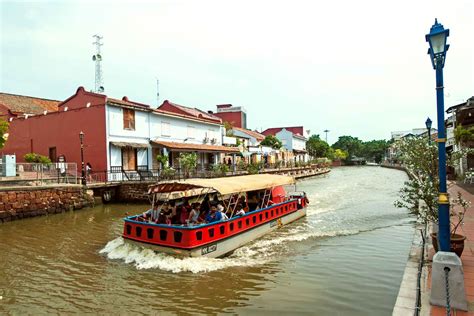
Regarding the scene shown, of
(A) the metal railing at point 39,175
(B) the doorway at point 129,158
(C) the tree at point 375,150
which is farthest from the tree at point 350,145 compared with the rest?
(A) the metal railing at point 39,175

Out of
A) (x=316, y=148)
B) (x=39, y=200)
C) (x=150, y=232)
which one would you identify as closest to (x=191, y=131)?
(x=39, y=200)

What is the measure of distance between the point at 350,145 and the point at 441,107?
119 metres

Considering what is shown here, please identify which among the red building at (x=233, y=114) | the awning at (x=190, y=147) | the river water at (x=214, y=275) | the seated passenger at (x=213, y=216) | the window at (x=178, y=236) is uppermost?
the red building at (x=233, y=114)

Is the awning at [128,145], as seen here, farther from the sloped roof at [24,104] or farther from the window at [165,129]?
the sloped roof at [24,104]

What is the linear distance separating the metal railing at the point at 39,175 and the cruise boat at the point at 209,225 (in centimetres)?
1147

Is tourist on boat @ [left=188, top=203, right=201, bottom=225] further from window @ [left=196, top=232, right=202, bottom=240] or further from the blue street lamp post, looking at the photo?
the blue street lamp post

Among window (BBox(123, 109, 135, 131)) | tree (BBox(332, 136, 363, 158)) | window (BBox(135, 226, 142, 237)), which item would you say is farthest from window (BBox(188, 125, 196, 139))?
tree (BBox(332, 136, 363, 158))

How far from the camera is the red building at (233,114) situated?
213ft

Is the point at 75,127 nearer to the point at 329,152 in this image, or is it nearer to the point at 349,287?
the point at 349,287

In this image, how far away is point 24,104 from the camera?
36.8 m

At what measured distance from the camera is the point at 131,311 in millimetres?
7457

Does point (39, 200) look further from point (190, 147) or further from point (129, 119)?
point (190, 147)

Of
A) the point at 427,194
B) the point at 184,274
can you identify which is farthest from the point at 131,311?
the point at 427,194

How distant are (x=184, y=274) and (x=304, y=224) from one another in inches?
346
